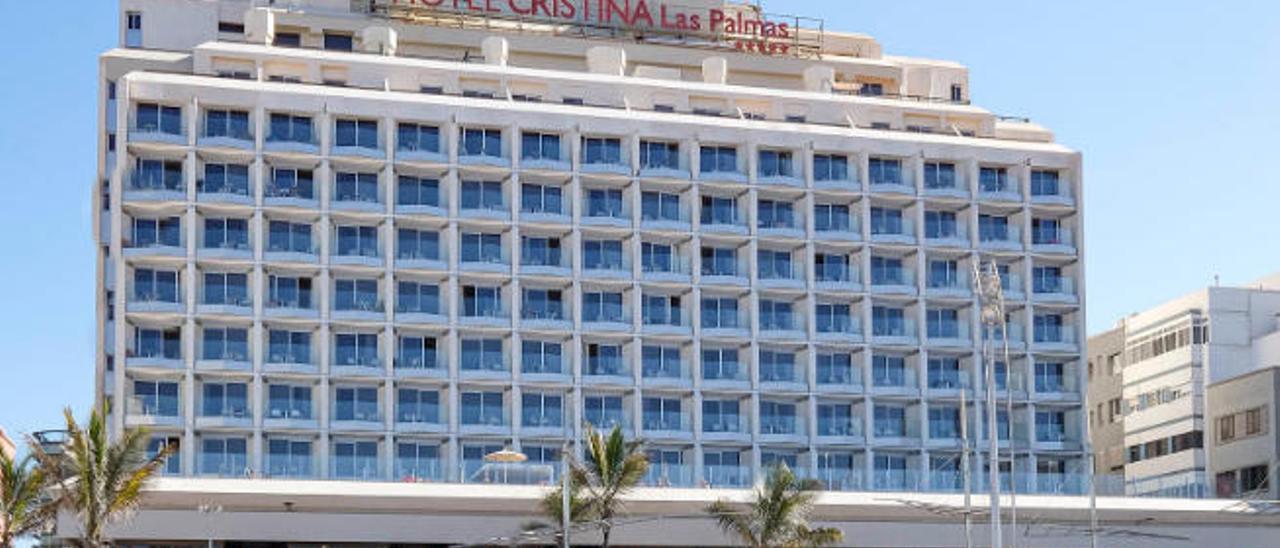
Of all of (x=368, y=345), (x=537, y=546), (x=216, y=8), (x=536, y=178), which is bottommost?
(x=537, y=546)

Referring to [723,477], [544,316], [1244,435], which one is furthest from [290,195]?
[1244,435]

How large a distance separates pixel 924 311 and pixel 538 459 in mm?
23761

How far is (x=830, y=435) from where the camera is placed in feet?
408

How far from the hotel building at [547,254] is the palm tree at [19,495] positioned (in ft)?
53.3

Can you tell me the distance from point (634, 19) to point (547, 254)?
18.2 meters

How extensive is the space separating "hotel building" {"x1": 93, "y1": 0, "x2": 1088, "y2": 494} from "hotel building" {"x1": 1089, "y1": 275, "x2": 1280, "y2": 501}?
11.4m

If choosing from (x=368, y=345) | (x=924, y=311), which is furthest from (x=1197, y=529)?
(x=368, y=345)

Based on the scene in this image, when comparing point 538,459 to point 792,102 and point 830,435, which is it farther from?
point 792,102

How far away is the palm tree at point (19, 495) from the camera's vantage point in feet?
302

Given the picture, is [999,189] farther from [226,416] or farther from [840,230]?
Result: [226,416]

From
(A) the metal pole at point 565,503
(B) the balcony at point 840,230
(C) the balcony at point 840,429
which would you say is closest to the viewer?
(A) the metal pole at point 565,503

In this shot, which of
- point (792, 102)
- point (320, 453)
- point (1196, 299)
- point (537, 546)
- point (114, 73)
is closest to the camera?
point (537, 546)

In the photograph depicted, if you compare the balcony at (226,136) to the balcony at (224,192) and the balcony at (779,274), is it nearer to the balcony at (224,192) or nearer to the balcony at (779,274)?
the balcony at (224,192)

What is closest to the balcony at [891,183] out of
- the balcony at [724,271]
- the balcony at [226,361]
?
the balcony at [724,271]
